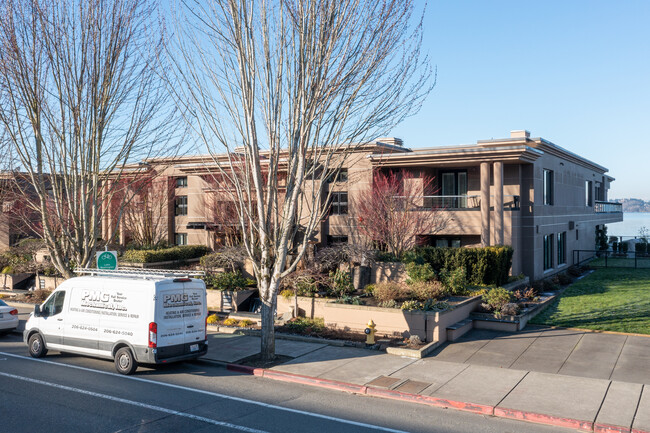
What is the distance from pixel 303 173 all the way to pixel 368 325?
4752 mm

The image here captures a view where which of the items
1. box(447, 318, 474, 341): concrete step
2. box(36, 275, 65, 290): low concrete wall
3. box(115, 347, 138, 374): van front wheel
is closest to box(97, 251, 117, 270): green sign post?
box(115, 347, 138, 374): van front wheel

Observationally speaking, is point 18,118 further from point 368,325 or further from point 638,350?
point 638,350

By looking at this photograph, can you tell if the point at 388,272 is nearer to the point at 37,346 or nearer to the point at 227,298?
the point at 227,298

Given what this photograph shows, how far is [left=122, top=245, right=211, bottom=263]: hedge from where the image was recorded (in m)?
26.0

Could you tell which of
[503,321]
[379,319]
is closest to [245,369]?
[379,319]

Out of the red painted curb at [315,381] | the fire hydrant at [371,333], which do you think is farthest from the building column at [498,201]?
the red painted curb at [315,381]

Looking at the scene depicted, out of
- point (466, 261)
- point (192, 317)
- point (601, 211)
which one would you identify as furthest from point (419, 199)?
point (601, 211)

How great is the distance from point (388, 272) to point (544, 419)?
37.3 feet

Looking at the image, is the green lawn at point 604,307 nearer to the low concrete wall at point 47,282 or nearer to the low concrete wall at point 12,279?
the low concrete wall at point 47,282

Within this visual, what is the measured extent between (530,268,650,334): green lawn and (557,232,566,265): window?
4.62m

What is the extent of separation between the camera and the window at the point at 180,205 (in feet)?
113

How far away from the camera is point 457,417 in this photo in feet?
32.2

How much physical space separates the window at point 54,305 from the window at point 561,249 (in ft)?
85.3

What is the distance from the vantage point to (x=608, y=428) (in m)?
9.00
